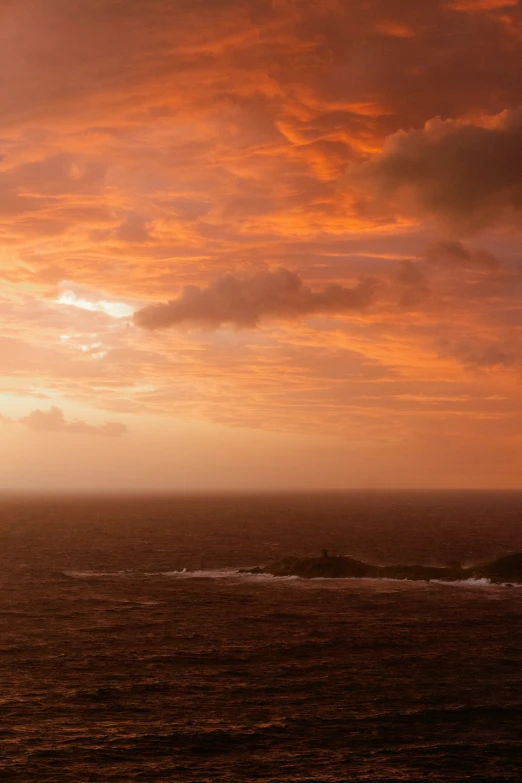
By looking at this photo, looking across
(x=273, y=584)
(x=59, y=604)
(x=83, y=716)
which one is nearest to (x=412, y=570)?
(x=273, y=584)

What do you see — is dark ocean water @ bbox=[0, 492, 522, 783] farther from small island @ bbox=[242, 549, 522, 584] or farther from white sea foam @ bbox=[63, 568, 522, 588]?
small island @ bbox=[242, 549, 522, 584]

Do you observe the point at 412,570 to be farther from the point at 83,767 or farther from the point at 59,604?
the point at 83,767

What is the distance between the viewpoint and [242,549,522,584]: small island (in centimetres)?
10125

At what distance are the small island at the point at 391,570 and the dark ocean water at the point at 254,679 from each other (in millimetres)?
4093

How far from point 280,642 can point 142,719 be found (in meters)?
21.6

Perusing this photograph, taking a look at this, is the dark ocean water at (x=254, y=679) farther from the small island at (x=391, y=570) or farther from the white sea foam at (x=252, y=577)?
the small island at (x=391, y=570)

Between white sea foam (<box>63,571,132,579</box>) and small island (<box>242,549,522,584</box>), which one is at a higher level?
small island (<box>242,549,522,584</box>)

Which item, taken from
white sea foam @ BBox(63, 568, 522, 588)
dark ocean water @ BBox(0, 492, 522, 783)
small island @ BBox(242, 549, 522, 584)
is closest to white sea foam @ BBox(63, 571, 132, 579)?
white sea foam @ BBox(63, 568, 522, 588)

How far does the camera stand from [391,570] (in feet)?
346

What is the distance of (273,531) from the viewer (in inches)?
7352

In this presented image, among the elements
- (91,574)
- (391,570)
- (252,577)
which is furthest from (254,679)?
(91,574)

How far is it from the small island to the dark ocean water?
4.09 metres

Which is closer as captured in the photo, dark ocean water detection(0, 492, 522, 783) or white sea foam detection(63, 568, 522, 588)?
dark ocean water detection(0, 492, 522, 783)

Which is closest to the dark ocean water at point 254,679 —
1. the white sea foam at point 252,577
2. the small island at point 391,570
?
the white sea foam at point 252,577
